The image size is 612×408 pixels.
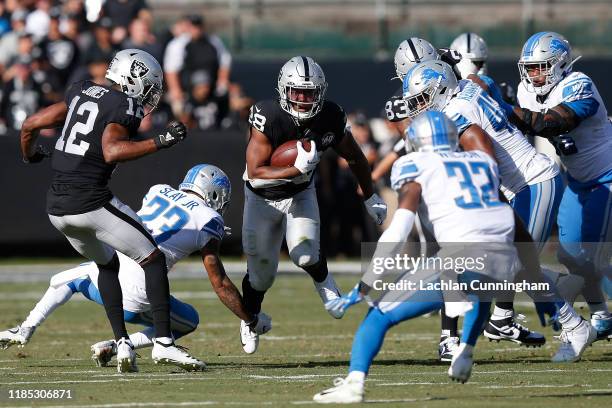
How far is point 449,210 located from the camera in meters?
6.39

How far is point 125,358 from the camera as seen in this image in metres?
7.51

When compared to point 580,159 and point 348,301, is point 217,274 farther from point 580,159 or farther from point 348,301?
point 580,159

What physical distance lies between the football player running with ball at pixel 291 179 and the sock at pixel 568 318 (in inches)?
57.7

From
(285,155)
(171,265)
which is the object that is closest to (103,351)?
(171,265)

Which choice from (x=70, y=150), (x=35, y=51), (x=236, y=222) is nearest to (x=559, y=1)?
(x=236, y=222)

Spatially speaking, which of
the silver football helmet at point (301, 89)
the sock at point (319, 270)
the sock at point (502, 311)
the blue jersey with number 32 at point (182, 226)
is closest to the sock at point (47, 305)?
the blue jersey with number 32 at point (182, 226)

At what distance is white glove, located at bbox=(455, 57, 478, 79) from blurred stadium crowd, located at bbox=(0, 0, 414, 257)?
21.3 feet

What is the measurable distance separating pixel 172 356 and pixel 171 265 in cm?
83

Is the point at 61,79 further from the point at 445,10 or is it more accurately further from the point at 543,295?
the point at 543,295

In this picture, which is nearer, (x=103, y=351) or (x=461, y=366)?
(x=461, y=366)

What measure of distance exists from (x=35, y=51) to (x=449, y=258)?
11968mm

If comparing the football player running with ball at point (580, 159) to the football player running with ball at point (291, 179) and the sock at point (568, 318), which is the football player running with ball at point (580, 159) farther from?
the football player running with ball at point (291, 179)

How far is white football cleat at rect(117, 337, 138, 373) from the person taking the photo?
24.7 ft

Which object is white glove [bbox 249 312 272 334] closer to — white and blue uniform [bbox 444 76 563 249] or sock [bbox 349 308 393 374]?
white and blue uniform [bbox 444 76 563 249]
